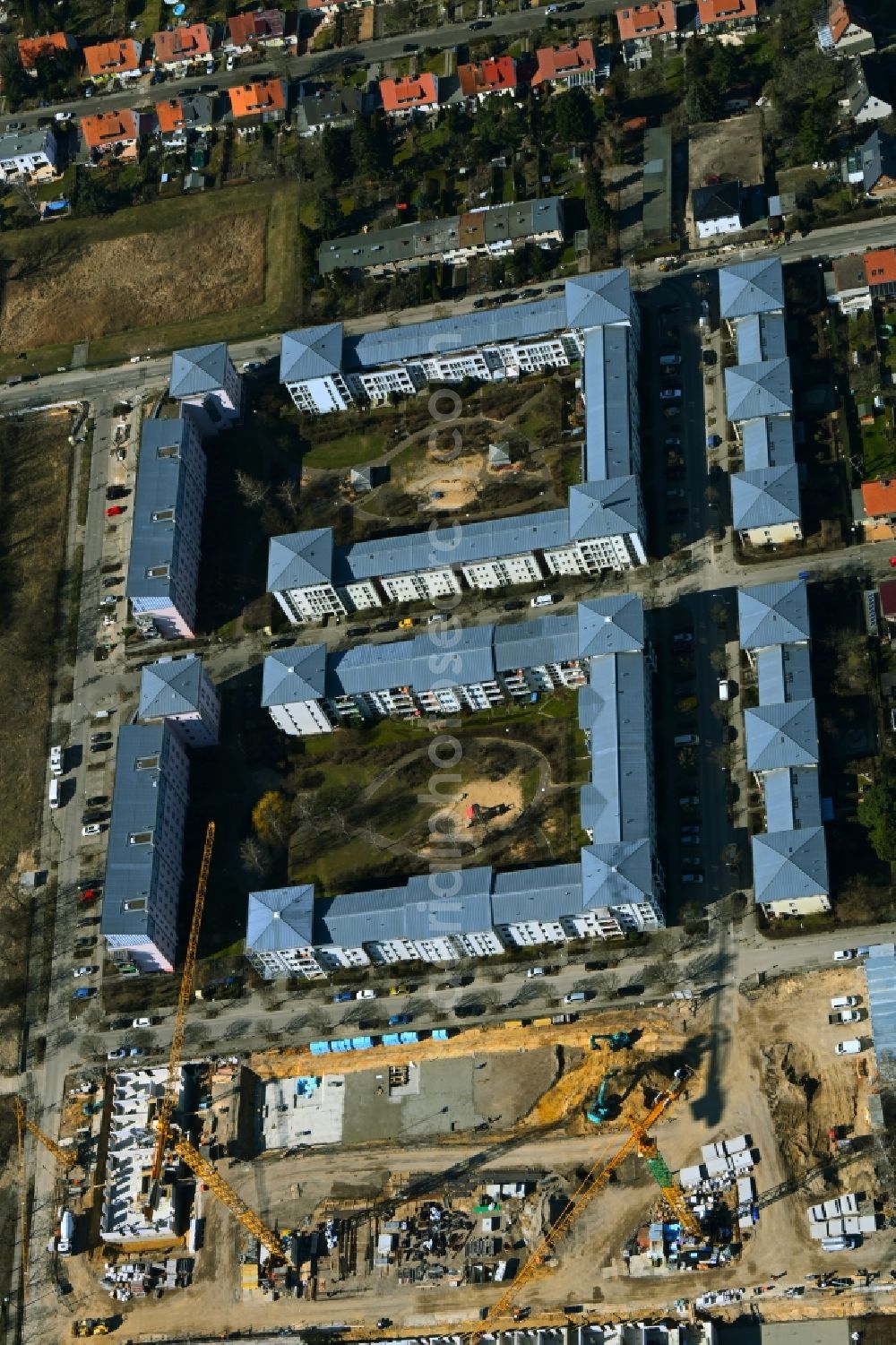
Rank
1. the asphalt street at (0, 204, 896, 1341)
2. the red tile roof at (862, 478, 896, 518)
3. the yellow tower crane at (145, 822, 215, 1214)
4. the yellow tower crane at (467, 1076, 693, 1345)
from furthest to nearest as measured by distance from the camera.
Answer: the red tile roof at (862, 478, 896, 518), the yellow tower crane at (145, 822, 215, 1214), the asphalt street at (0, 204, 896, 1341), the yellow tower crane at (467, 1076, 693, 1345)

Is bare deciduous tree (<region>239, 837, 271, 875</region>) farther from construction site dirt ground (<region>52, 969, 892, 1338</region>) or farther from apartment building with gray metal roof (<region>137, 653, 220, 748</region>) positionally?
construction site dirt ground (<region>52, 969, 892, 1338</region>)

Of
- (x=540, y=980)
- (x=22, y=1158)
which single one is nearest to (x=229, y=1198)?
(x=22, y=1158)

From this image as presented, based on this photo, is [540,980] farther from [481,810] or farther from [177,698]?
[177,698]

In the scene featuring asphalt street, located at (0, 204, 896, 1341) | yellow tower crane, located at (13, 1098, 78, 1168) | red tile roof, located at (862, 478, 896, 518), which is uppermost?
red tile roof, located at (862, 478, 896, 518)

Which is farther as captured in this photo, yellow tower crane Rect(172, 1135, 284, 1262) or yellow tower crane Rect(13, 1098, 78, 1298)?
yellow tower crane Rect(13, 1098, 78, 1298)

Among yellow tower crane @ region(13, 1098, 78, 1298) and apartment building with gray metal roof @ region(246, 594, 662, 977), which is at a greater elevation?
apartment building with gray metal roof @ region(246, 594, 662, 977)

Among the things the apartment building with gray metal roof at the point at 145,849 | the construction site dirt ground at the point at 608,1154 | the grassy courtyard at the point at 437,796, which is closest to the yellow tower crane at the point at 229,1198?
the construction site dirt ground at the point at 608,1154

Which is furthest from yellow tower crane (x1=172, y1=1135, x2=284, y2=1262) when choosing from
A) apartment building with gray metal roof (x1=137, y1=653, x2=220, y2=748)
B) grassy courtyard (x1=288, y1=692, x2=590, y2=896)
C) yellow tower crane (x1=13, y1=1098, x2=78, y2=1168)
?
apartment building with gray metal roof (x1=137, y1=653, x2=220, y2=748)
